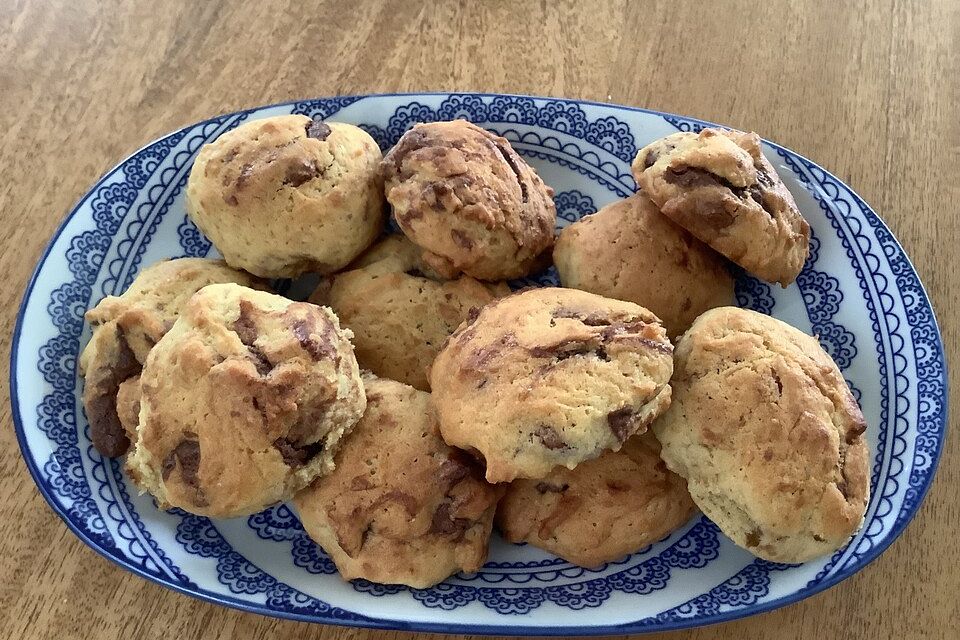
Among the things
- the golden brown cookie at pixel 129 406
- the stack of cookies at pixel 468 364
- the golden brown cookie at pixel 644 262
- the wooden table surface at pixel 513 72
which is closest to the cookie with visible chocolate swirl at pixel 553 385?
the stack of cookies at pixel 468 364

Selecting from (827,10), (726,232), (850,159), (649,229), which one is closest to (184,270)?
(649,229)

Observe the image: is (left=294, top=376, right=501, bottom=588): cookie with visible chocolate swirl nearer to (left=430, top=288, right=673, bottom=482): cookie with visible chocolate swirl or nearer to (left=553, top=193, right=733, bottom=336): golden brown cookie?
(left=430, top=288, right=673, bottom=482): cookie with visible chocolate swirl

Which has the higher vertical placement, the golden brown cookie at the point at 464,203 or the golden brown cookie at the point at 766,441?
the golden brown cookie at the point at 464,203

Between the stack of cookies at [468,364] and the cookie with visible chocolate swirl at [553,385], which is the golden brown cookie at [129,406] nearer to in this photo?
the stack of cookies at [468,364]

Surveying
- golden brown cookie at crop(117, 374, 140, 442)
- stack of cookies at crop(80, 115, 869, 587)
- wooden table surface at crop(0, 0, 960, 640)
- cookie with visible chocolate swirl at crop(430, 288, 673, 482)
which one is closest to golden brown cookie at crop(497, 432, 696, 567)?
stack of cookies at crop(80, 115, 869, 587)

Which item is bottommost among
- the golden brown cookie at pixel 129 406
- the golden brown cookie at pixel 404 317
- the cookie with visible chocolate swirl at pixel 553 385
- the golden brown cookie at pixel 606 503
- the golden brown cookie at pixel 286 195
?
the golden brown cookie at pixel 606 503

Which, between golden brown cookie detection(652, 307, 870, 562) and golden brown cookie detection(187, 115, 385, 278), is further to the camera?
golden brown cookie detection(187, 115, 385, 278)

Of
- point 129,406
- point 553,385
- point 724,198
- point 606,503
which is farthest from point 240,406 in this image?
point 724,198
